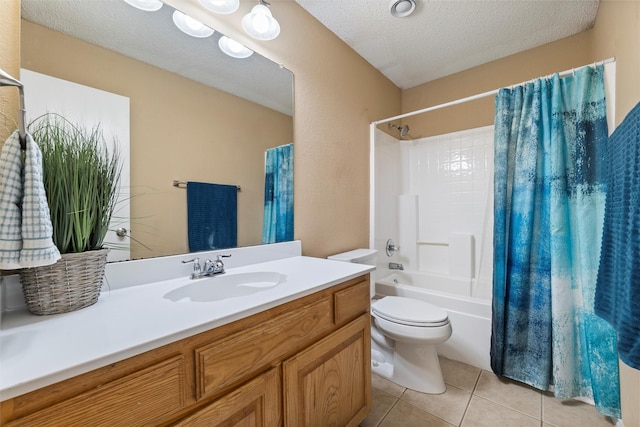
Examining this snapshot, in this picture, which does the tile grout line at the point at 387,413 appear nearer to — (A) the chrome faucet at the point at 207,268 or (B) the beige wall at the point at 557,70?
(B) the beige wall at the point at 557,70

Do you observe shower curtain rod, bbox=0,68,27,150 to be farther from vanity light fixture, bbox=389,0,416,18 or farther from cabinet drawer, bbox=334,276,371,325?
vanity light fixture, bbox=389,0,416,18

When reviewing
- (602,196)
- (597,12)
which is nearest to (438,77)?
(597,12)

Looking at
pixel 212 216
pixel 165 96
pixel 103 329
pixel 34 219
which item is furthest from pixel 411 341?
pixel 165 96

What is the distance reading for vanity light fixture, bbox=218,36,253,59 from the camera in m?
1.32

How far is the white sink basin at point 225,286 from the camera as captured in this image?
1.02m

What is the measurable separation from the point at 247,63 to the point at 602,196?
6.59 feet

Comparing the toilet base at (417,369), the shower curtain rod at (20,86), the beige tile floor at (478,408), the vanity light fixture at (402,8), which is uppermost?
the vanity light fixture at (402,8)

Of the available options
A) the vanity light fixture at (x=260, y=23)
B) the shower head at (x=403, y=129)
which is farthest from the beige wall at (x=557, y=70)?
the vanity light fixture at (x=260, y=23)

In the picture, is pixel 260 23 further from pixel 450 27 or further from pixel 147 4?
pixel 450 27

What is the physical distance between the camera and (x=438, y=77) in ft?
8.66

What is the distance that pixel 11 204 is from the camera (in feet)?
2.03

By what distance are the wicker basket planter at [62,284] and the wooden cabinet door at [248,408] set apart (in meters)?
0.45

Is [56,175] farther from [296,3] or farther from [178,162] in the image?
[296,3]

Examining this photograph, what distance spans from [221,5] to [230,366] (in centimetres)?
149
